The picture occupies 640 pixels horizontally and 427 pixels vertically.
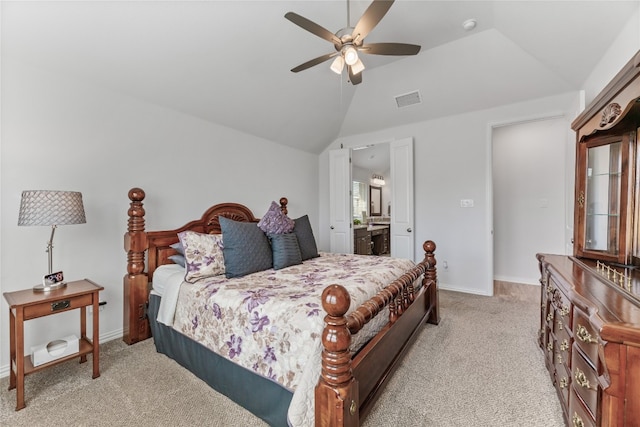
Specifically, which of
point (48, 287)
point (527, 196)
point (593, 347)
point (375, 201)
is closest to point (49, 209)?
point (48, 287)

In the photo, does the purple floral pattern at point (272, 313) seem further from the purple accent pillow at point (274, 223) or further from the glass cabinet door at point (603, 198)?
the glass cabinet door at point (603, 198)

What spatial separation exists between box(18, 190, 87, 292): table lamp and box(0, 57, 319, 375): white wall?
1.31 ft

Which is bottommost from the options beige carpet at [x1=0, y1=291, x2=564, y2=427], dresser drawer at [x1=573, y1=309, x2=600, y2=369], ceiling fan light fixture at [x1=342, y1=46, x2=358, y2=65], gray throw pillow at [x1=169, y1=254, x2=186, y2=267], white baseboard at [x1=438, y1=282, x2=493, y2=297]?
beige carpet at [x1=0, y1=291, x2=564, y2=427]

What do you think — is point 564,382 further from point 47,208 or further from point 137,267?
point 47,208

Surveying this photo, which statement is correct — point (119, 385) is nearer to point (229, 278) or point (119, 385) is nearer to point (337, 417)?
point (229, 278)

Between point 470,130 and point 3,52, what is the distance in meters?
4.84

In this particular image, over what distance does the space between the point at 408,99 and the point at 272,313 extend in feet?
11.9

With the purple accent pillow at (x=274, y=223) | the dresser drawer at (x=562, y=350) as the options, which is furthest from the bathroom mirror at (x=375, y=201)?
the dresser drawer at (x=562, y=350)

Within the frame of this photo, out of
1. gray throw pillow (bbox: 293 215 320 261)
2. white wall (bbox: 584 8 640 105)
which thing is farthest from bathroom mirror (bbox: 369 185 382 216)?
white wall (bbox: 584 8 640 105)

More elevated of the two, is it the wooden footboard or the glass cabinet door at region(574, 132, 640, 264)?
the glass cabinet door at region(574, 132, 640, 264)

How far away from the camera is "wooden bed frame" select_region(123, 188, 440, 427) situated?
4.13 feet

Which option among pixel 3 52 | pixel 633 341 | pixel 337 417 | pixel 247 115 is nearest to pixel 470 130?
pixel 247 115

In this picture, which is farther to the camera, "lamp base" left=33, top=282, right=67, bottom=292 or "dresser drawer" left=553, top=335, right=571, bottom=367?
"lamp base" left=33, top=282, right=67, bottom=292

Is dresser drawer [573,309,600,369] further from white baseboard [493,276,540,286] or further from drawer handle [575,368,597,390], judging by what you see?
white baseboard [493,276,540,286]
